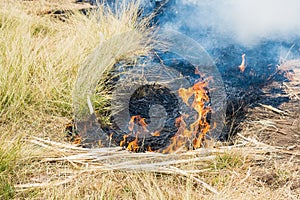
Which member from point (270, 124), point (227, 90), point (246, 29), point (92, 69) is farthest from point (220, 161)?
point (246, 29)

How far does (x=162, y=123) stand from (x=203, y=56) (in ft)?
3.33

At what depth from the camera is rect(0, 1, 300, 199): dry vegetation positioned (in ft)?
7.55

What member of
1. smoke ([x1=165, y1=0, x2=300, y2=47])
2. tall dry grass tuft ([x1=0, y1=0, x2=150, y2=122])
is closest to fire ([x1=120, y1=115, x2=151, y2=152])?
tall dry grass tuft ([x1=0, y1=0, x2=150, y2=122])

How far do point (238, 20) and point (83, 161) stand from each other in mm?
2746

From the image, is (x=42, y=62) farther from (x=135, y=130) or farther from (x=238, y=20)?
(x=238, y=20)

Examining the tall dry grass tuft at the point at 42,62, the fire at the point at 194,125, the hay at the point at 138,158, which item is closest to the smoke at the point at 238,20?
the tall dry grass tuft at the point at 42,62

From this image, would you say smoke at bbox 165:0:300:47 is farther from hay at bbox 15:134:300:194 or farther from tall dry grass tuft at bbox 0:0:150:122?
hay at bbox 15:134:300:194

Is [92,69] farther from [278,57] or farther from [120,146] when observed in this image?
[278,57]

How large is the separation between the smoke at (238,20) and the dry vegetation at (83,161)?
1.41 meters

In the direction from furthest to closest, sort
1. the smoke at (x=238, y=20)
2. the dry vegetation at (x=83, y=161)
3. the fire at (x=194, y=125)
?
the smoke at (x=238, y=20) → the fire at (x=194, y=125) → the dry vegetation at (x=83, y=161)

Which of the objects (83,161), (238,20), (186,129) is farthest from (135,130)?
(238,20)

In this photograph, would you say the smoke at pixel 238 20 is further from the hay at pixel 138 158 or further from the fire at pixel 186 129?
the hay at pixel 138 158

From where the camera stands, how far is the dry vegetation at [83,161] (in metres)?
2.30

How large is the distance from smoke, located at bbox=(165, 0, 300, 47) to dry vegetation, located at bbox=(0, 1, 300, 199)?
1411mm
